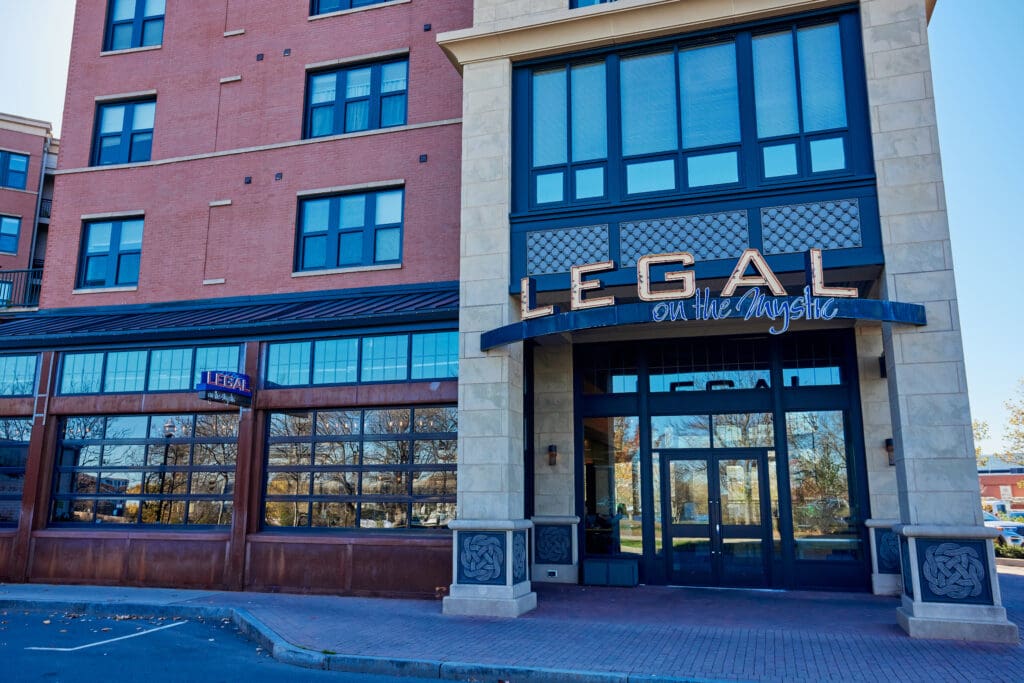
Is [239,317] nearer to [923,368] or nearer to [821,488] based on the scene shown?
A: [821,488]

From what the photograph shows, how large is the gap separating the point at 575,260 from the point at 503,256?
121 cm

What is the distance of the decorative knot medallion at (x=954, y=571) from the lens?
9703 millimetres

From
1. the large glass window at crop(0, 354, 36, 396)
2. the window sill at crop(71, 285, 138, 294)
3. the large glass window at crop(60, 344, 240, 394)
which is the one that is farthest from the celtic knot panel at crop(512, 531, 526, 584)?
the large glass window at crop(0, 354, 36, 396)

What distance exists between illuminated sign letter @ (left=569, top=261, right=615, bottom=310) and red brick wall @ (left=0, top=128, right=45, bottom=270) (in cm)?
2691

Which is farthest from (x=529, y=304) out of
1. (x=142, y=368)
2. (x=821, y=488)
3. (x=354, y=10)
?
(x=354, y=10)

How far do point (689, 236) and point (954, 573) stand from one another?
5808 mm

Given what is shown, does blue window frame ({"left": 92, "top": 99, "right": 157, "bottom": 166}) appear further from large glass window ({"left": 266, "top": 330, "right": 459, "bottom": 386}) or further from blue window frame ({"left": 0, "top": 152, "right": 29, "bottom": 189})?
blue window frame ({"left": 0, "top": 152, "right": 29, "bottom": 189})

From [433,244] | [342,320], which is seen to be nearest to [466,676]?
[342,320]

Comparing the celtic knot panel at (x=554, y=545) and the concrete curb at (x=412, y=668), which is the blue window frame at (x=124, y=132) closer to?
the concrete curb at (x=412, y=668)

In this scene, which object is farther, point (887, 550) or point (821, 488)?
point (821, 488)

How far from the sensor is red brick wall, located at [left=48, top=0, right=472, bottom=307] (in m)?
16.0

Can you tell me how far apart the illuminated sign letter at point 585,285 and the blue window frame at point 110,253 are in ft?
36.8

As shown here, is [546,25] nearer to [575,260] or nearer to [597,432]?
[575,260]

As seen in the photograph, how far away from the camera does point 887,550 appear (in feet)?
42.4
